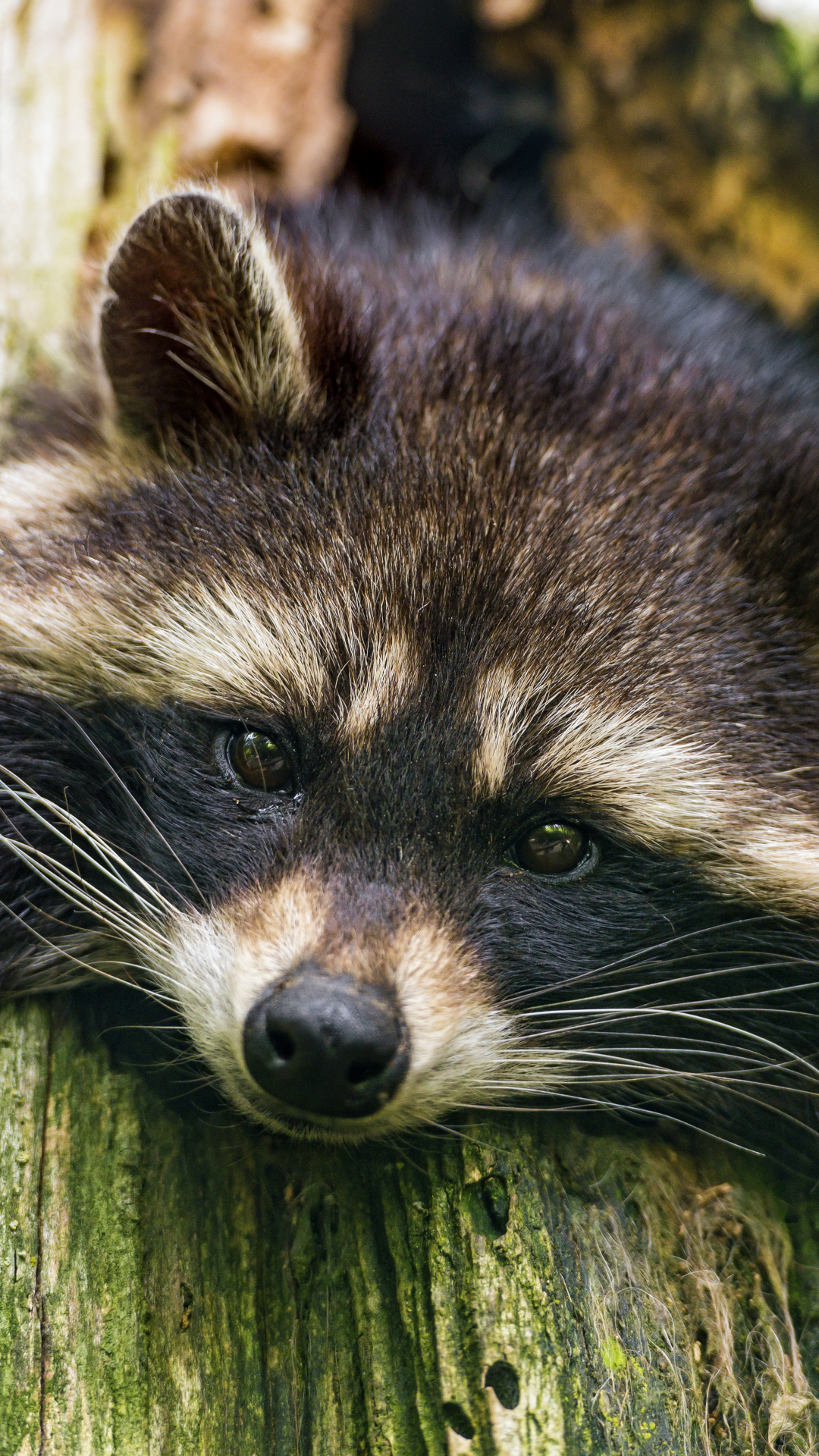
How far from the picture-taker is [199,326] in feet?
8.42

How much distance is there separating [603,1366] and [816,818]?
1.06 meters

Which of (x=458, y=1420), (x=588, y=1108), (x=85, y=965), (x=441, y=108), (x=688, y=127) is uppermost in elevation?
(x=441, y=108)

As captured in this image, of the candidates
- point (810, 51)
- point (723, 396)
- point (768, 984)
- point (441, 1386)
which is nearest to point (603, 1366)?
point (441, 1386)

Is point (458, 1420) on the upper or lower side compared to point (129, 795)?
lower

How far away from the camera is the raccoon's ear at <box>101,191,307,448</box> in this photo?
2471 millimetres

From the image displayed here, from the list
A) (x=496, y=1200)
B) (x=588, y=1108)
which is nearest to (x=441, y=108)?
(x=588, y=1108)

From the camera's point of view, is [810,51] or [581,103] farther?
[581,103]

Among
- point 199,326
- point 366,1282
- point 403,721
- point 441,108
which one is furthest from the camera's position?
point 441,108

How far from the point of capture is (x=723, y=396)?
3006 millimetres

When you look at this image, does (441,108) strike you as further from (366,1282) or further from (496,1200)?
(366,1282)

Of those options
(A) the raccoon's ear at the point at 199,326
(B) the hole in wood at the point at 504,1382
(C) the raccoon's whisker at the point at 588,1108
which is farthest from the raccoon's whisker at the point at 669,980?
(A) the raccoon's ear at the point at 199,326

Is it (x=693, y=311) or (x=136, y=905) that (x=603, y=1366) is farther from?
(x=693, y=311)

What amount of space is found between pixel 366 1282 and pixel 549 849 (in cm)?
84

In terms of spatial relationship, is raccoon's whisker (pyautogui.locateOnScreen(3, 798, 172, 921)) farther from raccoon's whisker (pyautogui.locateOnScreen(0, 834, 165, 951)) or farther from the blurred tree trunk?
the blurred tree trunk
